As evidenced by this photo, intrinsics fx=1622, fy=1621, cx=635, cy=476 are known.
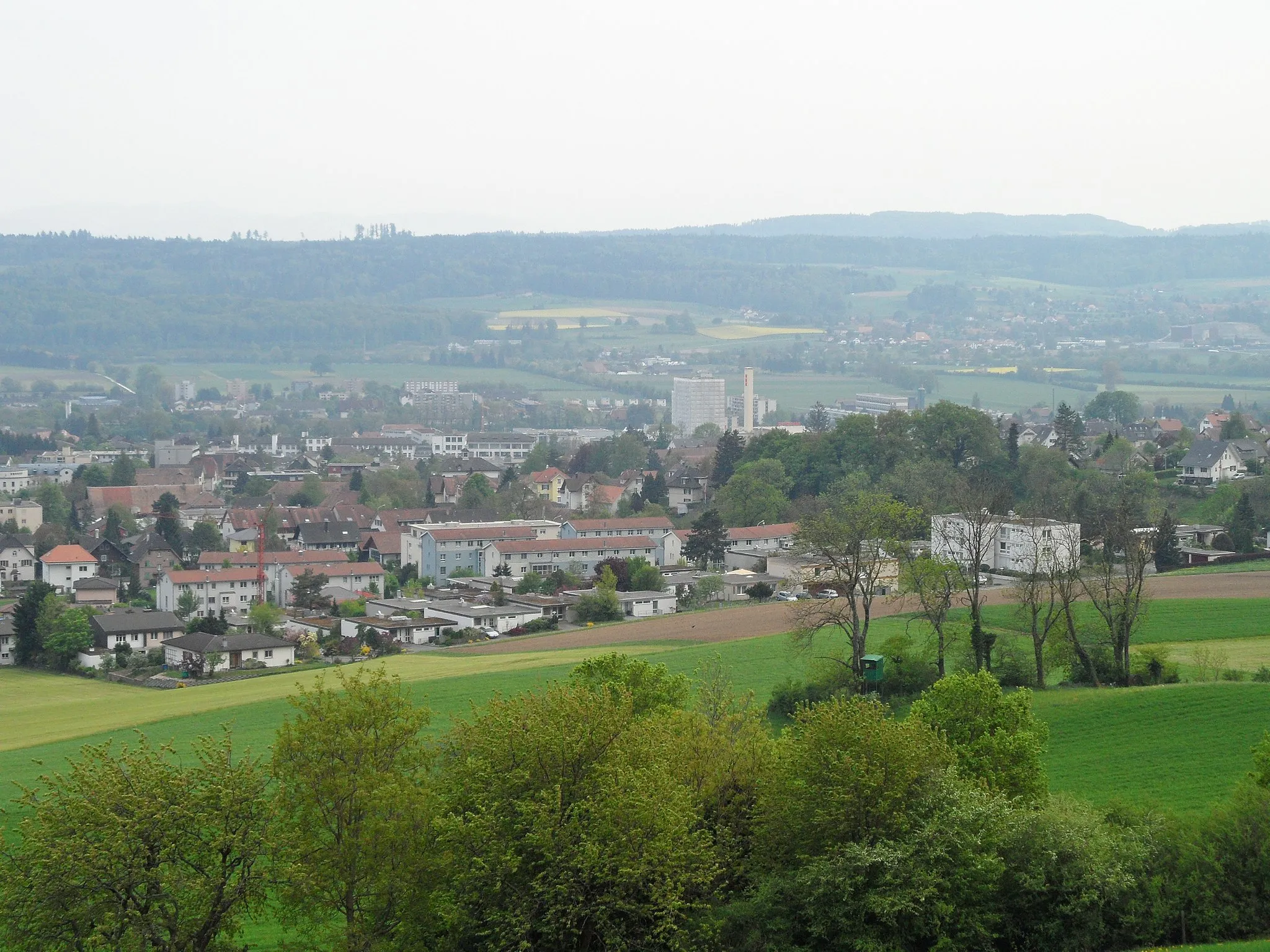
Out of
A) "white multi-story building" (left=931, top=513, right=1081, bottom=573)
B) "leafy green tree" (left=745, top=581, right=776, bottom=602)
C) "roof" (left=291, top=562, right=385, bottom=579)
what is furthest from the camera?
"roof" (left=291, top=562, right=385, bottom=579)

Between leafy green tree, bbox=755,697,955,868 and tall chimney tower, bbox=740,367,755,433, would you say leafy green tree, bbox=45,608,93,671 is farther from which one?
tall chimney tower, bbox=740,367,755,433

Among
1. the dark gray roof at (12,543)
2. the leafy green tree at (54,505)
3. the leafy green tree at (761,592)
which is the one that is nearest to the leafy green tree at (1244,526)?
the leafy green tree at (761,592)

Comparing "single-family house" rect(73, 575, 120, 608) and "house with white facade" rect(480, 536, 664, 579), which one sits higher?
"house with white facade" rect(480, 536, 664, 579)

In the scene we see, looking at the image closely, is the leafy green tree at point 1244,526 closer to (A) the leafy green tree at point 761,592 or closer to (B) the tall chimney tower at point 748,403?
(A) the leafy green tree at point 761,592

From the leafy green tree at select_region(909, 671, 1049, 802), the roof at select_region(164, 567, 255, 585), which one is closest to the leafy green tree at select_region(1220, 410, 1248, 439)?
the roof at select_region(164, 567, 255, 585)

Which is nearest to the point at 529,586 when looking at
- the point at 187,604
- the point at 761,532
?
the point at 761,532

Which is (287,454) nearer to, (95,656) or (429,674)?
(95,656)

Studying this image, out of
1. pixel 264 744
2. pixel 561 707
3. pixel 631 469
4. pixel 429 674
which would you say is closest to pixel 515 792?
pixel 561 707

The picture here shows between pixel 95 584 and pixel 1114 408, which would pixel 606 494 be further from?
pixel 1114 408
